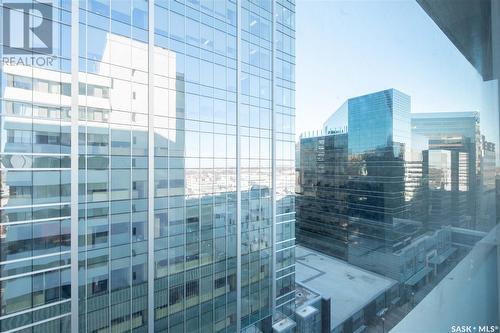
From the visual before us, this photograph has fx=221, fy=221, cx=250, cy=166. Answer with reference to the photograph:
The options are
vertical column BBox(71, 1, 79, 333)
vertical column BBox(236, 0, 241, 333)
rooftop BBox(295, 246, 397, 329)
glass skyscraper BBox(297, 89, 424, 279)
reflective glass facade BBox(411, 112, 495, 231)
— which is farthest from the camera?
rooftop BBox(295, 246, 397, 329)

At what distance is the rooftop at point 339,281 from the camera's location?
3.88m

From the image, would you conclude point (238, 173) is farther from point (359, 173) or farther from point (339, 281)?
point (339, 281)

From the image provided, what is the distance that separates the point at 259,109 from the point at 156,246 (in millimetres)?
2608

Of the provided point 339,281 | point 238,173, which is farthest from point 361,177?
point 339,281

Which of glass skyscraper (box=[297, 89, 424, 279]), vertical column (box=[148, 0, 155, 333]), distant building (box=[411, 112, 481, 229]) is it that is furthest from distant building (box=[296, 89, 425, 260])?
vertical column (box=[148, 0, 155, 333])

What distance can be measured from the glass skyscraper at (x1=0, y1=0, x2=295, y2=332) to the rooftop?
696 mm

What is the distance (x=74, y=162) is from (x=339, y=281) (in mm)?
4824

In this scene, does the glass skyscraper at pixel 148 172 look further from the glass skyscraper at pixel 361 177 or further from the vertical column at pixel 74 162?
the glass skyscraper at pixel 361 177

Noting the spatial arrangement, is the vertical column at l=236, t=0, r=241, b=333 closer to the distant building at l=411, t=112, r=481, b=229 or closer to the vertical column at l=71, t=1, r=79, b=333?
the vertical column at l=71, t=1, r=79, b=333

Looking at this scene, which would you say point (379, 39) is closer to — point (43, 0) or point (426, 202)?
point (426, 202)

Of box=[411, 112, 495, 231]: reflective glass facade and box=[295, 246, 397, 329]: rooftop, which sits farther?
box=[295, 246, 397, 329]: rooftop

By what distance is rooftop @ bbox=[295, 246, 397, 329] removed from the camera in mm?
3877

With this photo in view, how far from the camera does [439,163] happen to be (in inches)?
49.0

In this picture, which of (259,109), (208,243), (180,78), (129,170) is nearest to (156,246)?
(208,243)
